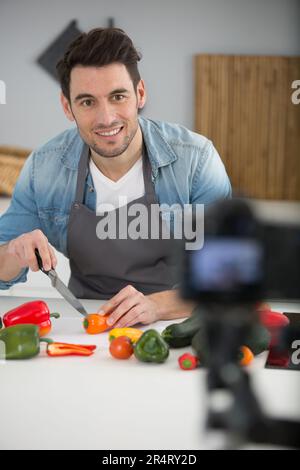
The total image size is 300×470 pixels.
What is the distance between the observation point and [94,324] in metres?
1.18

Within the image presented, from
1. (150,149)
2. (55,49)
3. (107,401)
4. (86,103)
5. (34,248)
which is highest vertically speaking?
(55,49)

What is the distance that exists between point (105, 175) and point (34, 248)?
1.19ft

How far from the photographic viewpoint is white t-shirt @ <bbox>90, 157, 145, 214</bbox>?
1.55 metres

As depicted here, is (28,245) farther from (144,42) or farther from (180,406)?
(144,42)

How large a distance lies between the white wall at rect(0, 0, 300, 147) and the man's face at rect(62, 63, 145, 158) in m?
1.55

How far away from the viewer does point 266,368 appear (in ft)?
3.39

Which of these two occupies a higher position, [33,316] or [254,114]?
[254,114]

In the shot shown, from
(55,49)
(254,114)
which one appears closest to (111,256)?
(55,49)

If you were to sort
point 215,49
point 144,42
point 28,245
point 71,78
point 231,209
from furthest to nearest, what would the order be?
point 215,49 → point 144,42 → point 71,78 → point 28,245 → point 231,209

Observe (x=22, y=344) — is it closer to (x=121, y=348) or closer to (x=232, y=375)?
(x=121, y=348)

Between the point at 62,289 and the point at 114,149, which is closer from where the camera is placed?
the point at 62,289

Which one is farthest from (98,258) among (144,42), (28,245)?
(144,42)

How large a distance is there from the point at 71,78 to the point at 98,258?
1.23 ft

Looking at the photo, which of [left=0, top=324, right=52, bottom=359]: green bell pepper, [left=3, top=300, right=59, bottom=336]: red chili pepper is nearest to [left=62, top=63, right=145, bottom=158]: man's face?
[left=3, top=300, right=59, bottom=336]: red chili pepper
